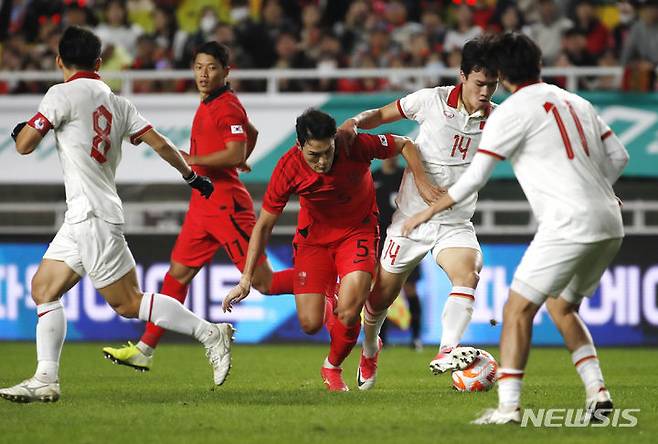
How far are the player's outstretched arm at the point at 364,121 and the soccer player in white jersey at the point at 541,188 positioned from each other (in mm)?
1948

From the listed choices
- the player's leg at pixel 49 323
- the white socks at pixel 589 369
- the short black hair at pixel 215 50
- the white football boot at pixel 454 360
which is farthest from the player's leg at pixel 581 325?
the short black hair at pixel 215 50

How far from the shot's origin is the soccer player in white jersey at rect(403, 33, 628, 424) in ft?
21.0

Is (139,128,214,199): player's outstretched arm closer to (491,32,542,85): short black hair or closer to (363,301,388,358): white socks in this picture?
(363,301,388,358): white socks

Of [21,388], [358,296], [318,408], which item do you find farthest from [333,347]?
[21,388]

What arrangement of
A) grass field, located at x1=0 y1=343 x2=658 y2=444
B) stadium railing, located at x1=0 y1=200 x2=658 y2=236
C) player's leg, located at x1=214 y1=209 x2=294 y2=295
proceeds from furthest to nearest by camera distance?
1. stadium railing, located at x1=0 y1=200 x2=658 y2=236
2. player's leg, located at x1=214 y1=209 x2=294 y2=295
3. grass field, located at x1=0 y1=343 x2=658 y2=444

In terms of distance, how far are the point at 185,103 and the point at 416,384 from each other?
24.6 feet

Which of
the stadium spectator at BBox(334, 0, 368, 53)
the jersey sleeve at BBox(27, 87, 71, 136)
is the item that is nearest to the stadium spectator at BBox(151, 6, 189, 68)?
the stadium spectator at BBox(334, 0, 368, 53)

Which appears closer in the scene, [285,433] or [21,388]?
[285,433]

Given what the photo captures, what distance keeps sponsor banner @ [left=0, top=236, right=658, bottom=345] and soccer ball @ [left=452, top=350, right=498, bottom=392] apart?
236 inches

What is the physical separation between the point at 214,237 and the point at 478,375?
101 inches

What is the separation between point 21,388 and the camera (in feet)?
25.1

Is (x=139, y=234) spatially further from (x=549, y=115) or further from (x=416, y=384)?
(x=549, y=115)

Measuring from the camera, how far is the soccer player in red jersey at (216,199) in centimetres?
953

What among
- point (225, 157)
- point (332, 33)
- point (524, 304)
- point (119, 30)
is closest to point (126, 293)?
point (225, 157)
